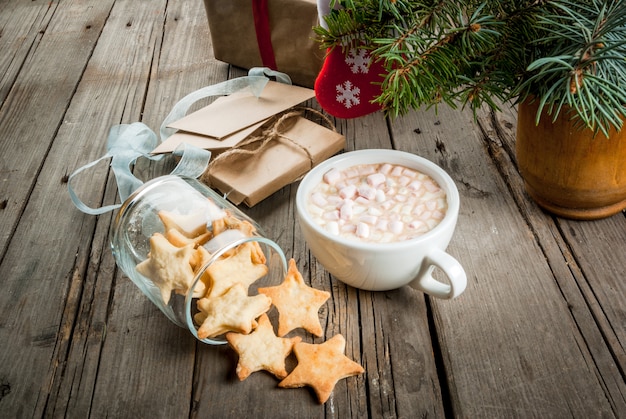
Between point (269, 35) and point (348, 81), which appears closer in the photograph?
point (348, 81)

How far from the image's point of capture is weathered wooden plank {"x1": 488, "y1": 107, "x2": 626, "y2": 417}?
77cm

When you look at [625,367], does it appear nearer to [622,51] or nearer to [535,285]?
[535,285]

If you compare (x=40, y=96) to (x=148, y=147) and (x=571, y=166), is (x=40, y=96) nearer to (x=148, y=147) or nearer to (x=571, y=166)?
(x=148, y=147)

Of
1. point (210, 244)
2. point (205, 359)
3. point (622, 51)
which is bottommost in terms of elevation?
point (205, 359)

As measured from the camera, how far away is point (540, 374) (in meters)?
0.76

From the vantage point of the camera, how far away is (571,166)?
89 cm

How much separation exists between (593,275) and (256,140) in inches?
25.0

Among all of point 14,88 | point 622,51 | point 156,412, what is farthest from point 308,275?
point 14,88

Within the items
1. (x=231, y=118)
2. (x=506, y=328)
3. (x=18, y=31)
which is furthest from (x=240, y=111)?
(x=18, y=31)

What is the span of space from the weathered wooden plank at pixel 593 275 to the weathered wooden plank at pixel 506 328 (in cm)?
1

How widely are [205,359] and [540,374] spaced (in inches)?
17.5

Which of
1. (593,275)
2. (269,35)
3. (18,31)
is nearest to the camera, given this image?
(593,275)

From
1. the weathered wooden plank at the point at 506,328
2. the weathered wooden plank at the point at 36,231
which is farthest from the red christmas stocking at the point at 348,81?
the weathered wooden plank at the point at 36,231

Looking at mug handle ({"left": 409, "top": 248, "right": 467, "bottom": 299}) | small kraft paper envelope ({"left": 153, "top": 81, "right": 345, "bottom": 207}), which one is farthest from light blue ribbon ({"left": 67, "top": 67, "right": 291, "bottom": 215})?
mug handle ({"left": 409, "top": 248, "right": 467, "bottom": 299})
